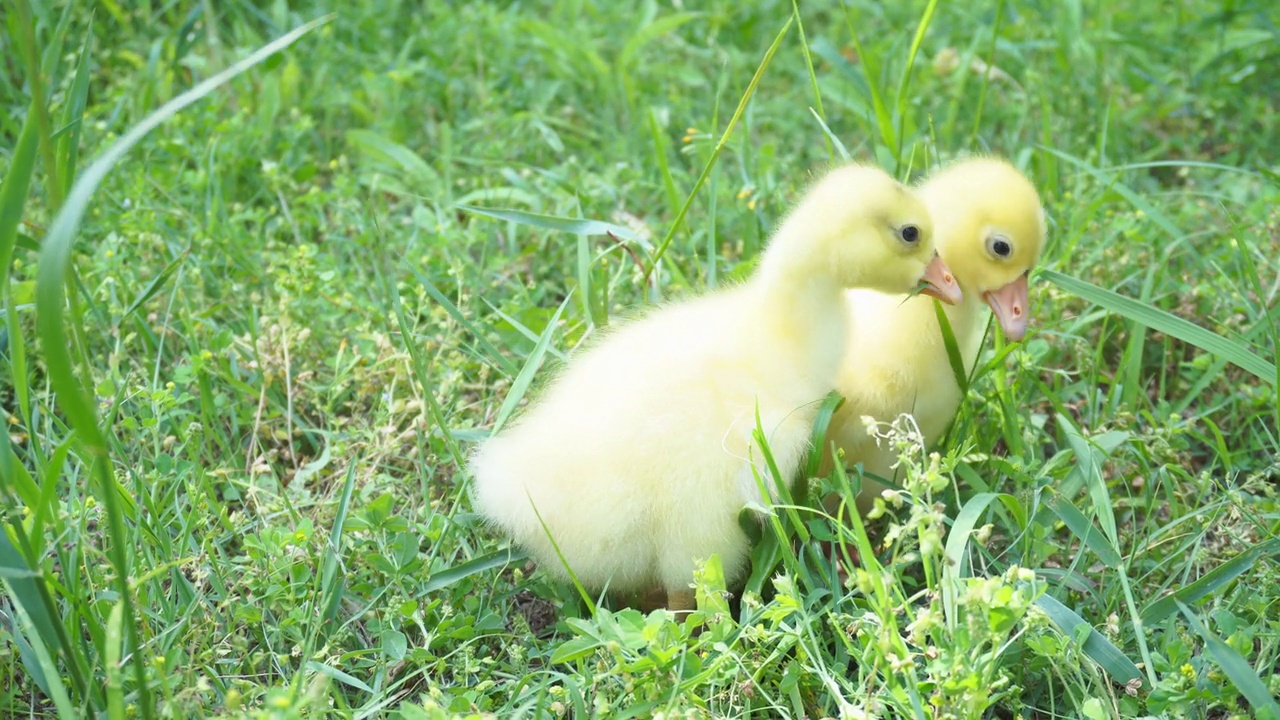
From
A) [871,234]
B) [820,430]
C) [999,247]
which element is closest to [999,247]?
[999,247]

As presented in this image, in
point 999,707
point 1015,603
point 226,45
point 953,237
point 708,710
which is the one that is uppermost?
point 226,45

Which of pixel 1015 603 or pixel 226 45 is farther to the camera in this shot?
pixel 226 45

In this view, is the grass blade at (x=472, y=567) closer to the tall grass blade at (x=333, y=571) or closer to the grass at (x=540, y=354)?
the grass at (x=540, y=354)

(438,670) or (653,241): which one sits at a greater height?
(653,241)

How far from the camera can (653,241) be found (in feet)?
11.2

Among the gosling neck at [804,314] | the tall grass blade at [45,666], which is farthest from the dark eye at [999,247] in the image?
the tall grass blade at [45,666]

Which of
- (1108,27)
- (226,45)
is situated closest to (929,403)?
(1108,27)

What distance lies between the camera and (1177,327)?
2.47 metres

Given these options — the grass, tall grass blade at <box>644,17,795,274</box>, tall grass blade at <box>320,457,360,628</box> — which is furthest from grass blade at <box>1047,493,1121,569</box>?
tall grass blade at <box>320,457,360,628</box>

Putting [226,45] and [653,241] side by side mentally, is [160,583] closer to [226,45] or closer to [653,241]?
[653,241]

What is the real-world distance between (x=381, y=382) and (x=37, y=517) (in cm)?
118

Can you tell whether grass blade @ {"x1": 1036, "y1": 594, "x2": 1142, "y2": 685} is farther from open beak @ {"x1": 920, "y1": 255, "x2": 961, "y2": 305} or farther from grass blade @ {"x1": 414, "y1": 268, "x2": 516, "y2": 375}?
grass blade @ {"x1": 414, "y1": 268, "x2": 516, "y2": 375}

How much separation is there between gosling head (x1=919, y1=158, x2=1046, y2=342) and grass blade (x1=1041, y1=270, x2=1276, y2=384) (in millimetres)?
86

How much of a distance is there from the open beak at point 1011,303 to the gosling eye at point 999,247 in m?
0.07
